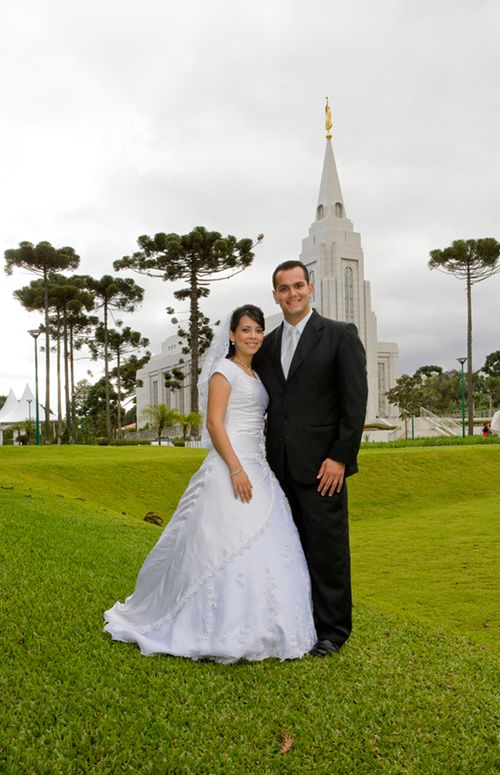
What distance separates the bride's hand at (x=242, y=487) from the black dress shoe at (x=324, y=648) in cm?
92

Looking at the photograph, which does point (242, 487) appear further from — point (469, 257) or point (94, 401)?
point (94, 401)

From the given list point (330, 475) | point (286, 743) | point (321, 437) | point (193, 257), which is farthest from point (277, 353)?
point (193, 257)

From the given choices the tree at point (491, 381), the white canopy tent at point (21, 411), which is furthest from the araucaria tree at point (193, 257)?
the tree at point (491, 381)

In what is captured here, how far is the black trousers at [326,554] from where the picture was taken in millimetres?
3637

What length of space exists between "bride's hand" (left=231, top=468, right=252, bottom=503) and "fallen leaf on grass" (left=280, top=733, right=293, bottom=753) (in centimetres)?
117

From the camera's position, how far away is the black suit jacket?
3.55 m

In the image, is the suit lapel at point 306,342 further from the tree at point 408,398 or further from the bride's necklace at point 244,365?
the tree at point 408,398

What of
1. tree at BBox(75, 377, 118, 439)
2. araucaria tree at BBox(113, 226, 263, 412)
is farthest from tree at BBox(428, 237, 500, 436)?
tree at BBox(75, 377, 118, 439)

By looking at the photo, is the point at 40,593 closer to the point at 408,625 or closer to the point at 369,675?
the point at 369,675

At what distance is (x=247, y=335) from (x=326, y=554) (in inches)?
51.8

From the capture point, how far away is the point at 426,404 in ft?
242

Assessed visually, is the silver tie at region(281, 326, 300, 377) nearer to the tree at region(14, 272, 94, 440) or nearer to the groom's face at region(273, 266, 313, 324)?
the groom's face at region(273, 266, 313, 324)

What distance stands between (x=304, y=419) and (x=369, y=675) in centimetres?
141

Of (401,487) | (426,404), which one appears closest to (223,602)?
(401,487)
